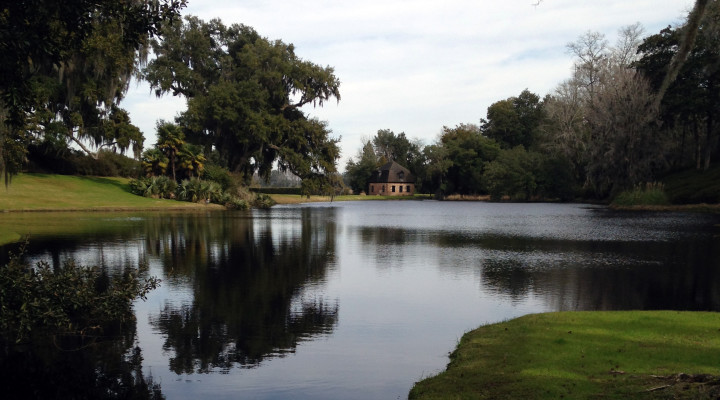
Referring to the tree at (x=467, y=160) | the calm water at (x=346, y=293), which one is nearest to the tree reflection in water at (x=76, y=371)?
the calm water at (x=346, y=293)

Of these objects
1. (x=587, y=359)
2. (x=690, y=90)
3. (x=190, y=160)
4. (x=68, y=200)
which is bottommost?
(x=587, y=359)

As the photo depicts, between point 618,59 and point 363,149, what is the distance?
84.6m

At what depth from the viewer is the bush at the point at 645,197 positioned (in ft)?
202

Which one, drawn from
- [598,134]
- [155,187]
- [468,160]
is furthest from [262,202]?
A: [468,160]

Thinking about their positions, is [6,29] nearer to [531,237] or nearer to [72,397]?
[72,397]

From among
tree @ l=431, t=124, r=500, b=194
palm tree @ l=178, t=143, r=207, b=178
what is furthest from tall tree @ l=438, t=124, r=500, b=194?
palm tree @ l=178, t=143, r=207, b=178

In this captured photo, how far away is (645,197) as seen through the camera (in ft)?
204

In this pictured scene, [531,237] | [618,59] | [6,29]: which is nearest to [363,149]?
[618,59]

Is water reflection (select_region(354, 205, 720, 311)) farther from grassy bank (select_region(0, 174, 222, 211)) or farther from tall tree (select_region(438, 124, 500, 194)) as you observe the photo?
tall tree (select_region(438, 124, 500, 194))

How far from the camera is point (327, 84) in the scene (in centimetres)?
7056

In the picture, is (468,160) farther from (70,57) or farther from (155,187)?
(70,57)

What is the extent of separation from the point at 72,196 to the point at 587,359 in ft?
172

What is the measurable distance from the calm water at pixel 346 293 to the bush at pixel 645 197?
32895 millimetres

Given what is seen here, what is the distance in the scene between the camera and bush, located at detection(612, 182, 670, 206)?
61.4m
